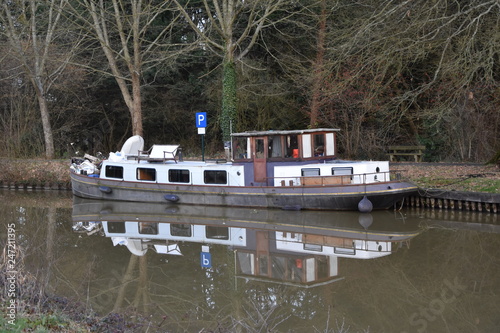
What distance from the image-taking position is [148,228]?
16.2 meters

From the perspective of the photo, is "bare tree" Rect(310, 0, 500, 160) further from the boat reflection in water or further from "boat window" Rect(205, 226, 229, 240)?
"boat window" Rect(205, 226, 229, 240)

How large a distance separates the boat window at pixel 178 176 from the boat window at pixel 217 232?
4.10 m

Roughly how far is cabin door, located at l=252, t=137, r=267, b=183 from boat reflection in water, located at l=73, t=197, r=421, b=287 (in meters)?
1.19

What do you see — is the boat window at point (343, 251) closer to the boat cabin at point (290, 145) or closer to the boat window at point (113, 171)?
the boat cabin at point (290, 145)

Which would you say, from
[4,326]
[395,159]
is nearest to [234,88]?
[395,159]

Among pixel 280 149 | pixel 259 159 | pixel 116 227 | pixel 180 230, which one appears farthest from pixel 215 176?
pixel 116 227

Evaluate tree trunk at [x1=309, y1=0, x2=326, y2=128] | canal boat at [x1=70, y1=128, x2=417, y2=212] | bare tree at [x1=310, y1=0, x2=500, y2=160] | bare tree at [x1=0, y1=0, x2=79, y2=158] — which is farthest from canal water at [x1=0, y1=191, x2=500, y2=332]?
bare tree at [x1=0, y1=0, x2=79, y2=158]

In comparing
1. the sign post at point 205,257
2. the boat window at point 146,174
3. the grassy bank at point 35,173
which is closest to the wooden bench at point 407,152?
the boat window at point 146,174

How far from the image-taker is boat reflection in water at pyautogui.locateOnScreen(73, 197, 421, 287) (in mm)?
11680

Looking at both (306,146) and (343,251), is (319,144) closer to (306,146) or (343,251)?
(306,146)

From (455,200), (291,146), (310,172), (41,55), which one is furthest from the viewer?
(41,55)

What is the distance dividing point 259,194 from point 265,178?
0.59 metres

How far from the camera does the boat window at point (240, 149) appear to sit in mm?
18953

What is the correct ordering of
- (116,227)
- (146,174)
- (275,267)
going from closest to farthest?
(275,267) < (116,227) < (146,174)
